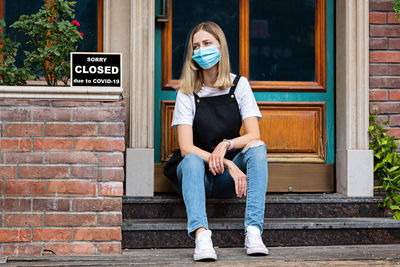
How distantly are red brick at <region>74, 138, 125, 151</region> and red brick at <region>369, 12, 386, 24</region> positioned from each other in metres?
2.02

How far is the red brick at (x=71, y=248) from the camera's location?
2.83m

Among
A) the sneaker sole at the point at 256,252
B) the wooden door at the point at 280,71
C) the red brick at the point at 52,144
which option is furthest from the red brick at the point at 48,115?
the sneaker sole at the point at 256,252

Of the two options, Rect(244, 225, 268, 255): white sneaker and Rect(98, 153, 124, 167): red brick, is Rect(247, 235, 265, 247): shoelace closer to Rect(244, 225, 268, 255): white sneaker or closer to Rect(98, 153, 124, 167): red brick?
Rect(244, 225, 268, 255): white sneaker

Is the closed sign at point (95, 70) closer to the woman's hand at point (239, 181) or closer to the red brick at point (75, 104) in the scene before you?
the red brick at point (75, 104)

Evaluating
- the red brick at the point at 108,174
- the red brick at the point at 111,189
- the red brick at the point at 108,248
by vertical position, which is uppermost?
the red brick at the point at 108,174

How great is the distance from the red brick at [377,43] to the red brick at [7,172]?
98.0 inches

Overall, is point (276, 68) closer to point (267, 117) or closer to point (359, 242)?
point (267, 117)

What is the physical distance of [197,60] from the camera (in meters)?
3.14

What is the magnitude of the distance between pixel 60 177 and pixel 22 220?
0.31m

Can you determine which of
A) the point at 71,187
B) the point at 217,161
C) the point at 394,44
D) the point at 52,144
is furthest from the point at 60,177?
the point at 394,44

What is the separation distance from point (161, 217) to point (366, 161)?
145 centimetres

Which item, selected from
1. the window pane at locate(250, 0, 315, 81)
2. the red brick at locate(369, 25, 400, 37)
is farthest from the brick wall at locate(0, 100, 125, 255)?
the red brick at locate(369, 25, 400, 37)

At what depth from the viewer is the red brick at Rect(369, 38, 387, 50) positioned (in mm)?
3621

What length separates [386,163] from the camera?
3.55 metres
